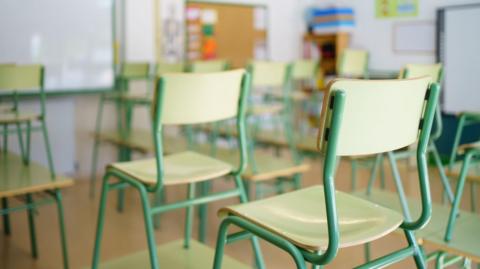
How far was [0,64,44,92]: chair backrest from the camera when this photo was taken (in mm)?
2457

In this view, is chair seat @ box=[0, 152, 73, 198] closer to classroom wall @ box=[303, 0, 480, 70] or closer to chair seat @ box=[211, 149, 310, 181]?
chair seat @ box=[211, 149, 310, 181]

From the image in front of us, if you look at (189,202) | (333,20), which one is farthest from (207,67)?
(333,20)

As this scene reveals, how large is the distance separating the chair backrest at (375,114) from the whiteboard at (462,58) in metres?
3.66

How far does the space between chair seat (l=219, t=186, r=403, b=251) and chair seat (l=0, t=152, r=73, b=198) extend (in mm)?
1284

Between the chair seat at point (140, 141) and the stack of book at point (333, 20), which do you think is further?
the stack of book at point (333, 20)

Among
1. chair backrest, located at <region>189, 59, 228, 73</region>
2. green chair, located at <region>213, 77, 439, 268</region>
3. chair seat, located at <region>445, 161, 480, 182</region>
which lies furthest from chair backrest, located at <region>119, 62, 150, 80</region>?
green chair, located at <region>213, 77, 439, 268</region>

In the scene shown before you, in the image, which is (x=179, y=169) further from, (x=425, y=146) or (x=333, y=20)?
(x=333, y=20)

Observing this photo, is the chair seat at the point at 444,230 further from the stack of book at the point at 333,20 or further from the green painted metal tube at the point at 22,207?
the stack of book at the point at 333,20

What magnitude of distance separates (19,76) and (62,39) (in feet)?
6.00

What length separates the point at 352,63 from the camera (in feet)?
16.1

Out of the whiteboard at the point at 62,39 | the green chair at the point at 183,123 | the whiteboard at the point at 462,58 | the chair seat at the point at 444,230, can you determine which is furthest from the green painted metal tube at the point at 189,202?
the whiteboard at the point at 462,58

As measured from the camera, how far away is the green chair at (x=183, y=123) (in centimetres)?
162

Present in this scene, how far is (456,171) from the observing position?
2.39m

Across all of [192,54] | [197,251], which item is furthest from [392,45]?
[197,251]
